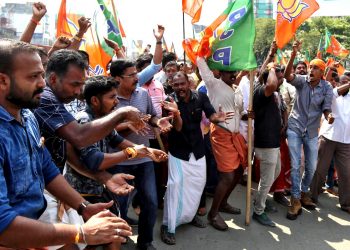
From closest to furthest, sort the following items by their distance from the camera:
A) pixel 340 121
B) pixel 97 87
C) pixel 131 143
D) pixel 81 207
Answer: pixel 81 207 → pixel 97 87 → pixel 131 143 → pixel 340 121

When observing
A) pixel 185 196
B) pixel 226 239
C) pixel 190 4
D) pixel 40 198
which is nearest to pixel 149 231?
pixel 185 196

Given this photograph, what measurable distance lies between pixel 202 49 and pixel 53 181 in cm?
262

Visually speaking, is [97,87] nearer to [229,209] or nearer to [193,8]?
[193,8]

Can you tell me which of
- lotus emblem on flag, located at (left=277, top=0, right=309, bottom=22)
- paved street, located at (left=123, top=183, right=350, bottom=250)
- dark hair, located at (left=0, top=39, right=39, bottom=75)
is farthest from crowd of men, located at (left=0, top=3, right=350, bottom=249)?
lotus emblem on flag, located at (left=277, top=0, right=309, bottom=22)

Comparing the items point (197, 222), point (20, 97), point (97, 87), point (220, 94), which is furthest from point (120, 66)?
point (197, 222)

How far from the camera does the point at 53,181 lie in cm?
206

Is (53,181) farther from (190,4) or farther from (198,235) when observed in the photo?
(190,4)

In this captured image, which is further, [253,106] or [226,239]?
[253,106]

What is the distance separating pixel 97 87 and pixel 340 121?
3465mm

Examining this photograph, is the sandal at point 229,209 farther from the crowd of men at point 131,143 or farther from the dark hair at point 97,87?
the dark hair at point 97,87

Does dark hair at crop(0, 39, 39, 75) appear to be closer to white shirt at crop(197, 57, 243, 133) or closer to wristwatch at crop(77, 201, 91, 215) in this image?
wristwatch at crop(77, 201, 91, 215)

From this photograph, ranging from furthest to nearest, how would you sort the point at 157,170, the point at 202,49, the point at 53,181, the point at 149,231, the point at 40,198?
the point at 157,170 < the point at 202,49 < the point at 149,231 < the point at 53,181 < the point at 40,198

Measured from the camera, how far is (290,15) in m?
4.23

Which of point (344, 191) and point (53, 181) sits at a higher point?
point (53, 181)
